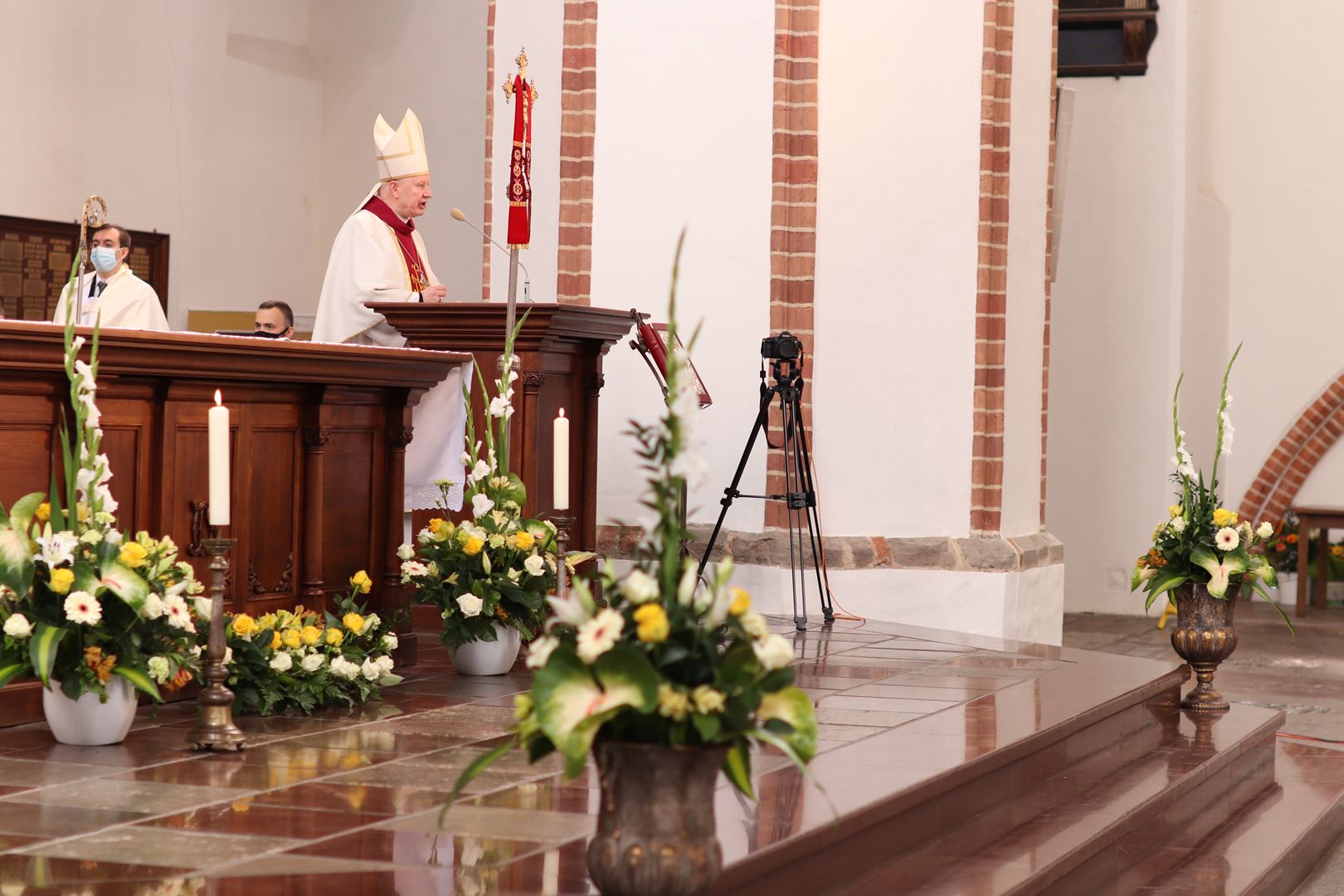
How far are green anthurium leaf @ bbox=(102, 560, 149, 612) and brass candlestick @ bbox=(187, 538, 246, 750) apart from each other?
161 mm

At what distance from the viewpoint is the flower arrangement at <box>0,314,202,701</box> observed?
3.81 meters

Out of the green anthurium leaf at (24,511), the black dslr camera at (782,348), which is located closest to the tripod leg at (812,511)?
the black dslr camera at (782,348)

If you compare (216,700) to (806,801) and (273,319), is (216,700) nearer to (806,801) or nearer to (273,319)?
(806,801)

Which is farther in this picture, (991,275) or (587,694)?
(991,275)

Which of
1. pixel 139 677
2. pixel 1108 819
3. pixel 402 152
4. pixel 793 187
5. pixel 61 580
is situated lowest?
pixel 1108 819

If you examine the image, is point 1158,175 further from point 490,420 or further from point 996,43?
point 490,420

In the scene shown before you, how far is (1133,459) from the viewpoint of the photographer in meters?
12.0

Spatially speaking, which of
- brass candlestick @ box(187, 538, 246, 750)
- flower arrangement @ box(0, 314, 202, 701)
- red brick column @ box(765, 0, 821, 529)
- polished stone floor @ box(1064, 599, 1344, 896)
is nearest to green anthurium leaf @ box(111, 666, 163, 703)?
flower arrangement @ box(0, 314, 202, 701)

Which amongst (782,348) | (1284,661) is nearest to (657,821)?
(782,348)

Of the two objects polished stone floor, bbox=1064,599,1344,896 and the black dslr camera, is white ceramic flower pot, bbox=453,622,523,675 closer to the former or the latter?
the black dslr camera

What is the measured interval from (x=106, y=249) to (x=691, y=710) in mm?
5267

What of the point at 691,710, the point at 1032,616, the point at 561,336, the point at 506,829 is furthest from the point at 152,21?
the point at 691,710

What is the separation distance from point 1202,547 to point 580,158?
359cm

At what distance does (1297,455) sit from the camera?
12609 mm
